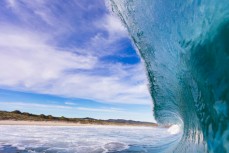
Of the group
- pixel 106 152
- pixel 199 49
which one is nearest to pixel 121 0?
pixel 199 49

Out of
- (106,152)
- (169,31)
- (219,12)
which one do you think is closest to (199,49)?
(219,12)

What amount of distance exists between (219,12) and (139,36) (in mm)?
4505

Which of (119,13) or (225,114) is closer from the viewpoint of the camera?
(225,114)

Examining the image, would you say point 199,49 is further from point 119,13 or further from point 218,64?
point 119,13

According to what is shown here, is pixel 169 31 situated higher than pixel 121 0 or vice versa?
pixel 121 0

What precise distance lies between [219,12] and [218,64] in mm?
523

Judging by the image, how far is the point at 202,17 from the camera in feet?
9.57

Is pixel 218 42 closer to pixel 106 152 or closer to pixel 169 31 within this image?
pixel 169 31

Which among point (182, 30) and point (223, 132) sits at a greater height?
point (182, 30)

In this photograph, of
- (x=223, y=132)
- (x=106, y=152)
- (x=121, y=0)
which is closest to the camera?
(x=223, y=132)

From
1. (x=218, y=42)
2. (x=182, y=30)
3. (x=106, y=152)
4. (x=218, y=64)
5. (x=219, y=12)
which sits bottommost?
(x=106, y=152)

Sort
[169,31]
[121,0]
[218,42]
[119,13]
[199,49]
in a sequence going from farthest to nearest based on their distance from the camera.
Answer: [119,13]
[121,0]
[169,31]
[199,49]
[218,42]

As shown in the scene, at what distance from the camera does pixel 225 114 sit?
8.50 feet

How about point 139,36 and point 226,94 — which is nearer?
point 226,94
